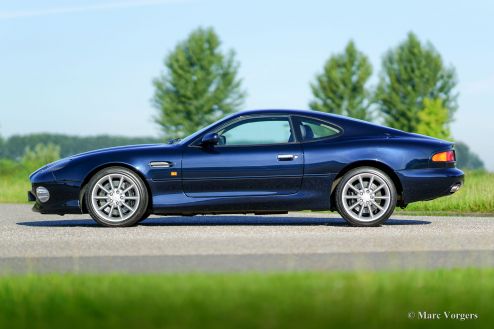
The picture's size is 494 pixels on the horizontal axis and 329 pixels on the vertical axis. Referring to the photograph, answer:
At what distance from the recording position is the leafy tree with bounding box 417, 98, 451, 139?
63.3 meters

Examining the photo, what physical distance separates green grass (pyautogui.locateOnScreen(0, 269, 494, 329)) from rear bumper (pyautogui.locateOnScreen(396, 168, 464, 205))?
14.6ft

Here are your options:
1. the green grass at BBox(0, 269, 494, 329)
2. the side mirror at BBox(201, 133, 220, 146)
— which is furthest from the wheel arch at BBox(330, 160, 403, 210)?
the green grass at BBox(0, 269, 494, 329)

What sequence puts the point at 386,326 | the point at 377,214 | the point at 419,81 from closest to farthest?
1. the point at 386,326
2. the point at 377,214
3. the point at 419,81

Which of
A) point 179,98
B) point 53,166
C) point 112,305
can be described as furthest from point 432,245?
point 179,98

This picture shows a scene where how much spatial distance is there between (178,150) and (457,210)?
6.69 meters

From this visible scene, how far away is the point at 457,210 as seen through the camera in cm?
1542

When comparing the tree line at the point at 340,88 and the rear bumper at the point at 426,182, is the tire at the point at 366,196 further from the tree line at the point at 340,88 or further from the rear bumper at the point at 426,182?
the tree line at the point at 340,88

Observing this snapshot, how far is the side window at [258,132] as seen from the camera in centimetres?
1069

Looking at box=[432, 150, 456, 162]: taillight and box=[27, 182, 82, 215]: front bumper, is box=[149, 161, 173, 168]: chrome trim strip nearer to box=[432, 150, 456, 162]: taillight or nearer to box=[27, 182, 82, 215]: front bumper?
box=[27, 182, 82, 215]: front bumper

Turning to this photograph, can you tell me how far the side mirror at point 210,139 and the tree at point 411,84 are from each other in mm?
59745

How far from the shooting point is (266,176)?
10508mm

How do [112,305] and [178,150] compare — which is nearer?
[112,305]

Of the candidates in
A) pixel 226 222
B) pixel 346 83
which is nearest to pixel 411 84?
pixel 346 83

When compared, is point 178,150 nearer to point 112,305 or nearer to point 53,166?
point 53,166
